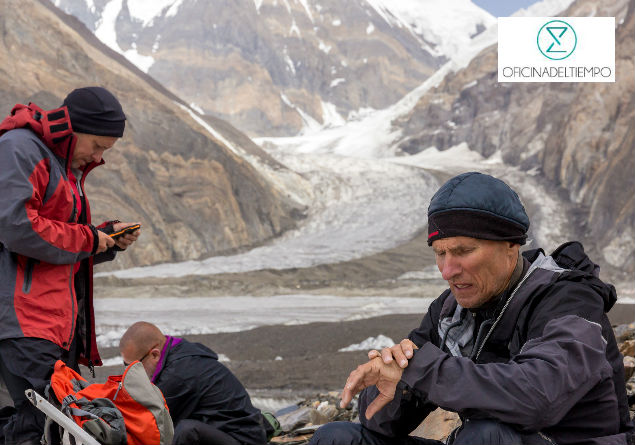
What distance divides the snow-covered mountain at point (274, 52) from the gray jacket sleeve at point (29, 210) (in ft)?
226

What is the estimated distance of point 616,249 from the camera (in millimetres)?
21750

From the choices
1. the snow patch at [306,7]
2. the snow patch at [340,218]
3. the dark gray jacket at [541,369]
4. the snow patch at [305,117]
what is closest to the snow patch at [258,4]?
the snow patch at [306,7]

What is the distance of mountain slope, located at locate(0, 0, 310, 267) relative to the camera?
67.0 feet

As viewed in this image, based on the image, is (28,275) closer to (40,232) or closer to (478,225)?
(40,232)

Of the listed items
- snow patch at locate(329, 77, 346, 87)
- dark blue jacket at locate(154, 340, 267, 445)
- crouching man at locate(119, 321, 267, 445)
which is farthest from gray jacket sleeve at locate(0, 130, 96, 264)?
snow patch at locate(329, 77, 346, 87)

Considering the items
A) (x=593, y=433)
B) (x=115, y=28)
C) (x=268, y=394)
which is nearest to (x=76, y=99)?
(x=593, y=433)

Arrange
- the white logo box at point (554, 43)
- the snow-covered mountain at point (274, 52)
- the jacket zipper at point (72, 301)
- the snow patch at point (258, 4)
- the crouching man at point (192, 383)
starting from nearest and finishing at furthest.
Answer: the jacket zipper at point (72, 301) < the crouching man at point (192, 383) < the white logo box at point (554, 43) < the snow-covered mountain at point (274, 52) < the snow patch at point (258, 4)

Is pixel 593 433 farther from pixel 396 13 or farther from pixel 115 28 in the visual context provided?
pixel 396 13

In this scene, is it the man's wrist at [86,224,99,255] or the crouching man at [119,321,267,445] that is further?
the crouching man at [119,321,267,445]

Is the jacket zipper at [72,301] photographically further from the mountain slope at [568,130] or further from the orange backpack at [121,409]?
the mountain slope at [568,130]

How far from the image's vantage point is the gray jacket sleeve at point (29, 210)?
2971 mm

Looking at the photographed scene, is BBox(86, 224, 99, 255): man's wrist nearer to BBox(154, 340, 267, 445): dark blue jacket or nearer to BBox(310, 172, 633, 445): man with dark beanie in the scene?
BBox(154, 340, 267, 445): dark blue jacket

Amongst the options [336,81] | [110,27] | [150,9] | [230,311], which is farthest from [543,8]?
[230,311]

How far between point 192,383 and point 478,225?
6.57 feet
